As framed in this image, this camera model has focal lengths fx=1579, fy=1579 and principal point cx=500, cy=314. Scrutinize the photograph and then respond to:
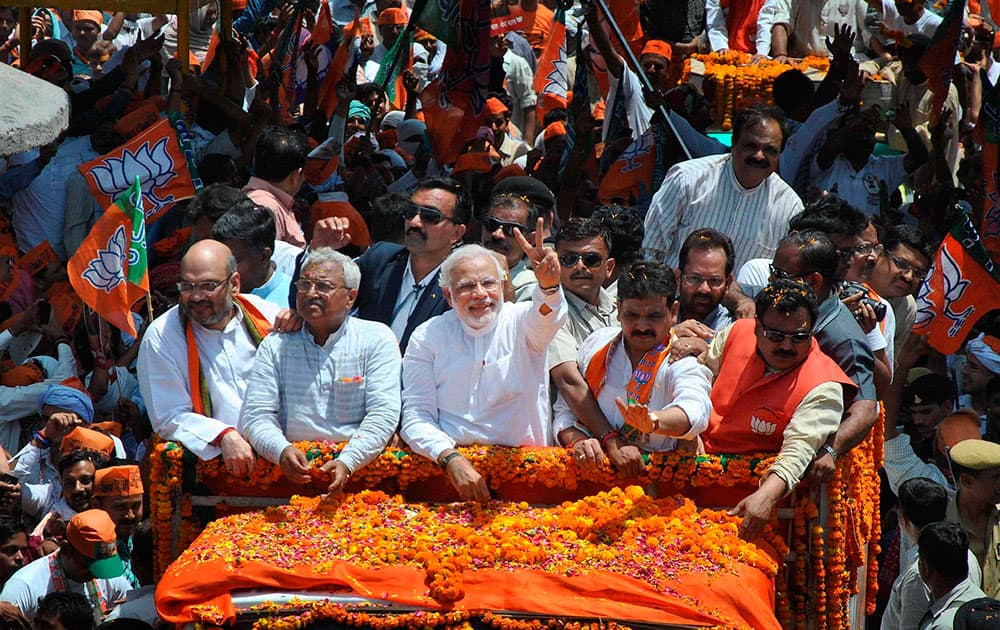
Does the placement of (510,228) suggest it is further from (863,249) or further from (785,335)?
(863,249)

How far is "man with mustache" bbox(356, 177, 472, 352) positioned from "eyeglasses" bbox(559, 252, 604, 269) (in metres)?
0.65

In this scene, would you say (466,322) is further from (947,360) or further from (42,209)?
(42,209)

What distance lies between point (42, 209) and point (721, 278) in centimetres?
569

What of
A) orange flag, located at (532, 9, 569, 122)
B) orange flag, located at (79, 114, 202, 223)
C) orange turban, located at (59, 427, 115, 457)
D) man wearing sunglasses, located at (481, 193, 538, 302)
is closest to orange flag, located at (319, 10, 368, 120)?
orange flag, located at (532, 9, 569, 122)

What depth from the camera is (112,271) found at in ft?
28.3

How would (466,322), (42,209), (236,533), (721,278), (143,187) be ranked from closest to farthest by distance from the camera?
(236,533) → (466,322) → (721,278) → (143,187) → (42,209)

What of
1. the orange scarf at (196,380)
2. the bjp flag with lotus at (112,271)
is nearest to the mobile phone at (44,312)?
the bjp flag with lotus at (112,271)

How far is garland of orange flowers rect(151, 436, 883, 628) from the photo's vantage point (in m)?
6.91

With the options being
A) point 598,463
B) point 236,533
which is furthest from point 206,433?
point 598,463

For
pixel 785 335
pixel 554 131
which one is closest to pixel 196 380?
pixel 785 335

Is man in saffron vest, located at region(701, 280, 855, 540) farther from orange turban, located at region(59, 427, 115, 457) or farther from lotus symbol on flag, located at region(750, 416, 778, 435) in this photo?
orange turban, located at region(59, 427, 115, 457)

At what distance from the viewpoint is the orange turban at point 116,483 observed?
25.1 ft

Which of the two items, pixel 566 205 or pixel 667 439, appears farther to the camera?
pixel 566 205

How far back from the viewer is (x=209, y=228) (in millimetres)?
8930
